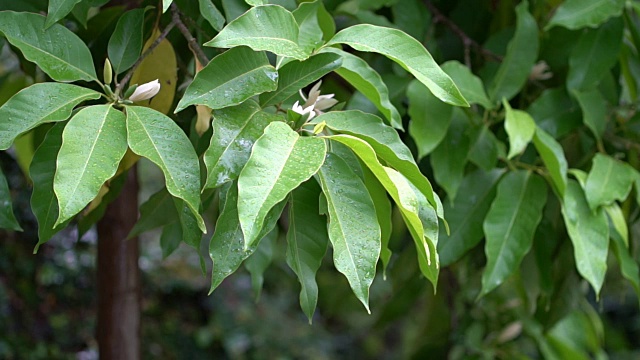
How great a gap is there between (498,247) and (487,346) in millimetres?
954

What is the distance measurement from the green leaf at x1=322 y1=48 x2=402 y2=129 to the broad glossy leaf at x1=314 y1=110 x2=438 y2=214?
0.06 metres

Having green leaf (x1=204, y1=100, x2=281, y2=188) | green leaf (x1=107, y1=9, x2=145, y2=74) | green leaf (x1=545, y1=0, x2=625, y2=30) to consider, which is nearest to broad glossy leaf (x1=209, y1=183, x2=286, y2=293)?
green leaf (x1=204, y1=100, x2=281, y2=188)

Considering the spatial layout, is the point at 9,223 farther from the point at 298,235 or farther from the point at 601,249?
the point at 601,249

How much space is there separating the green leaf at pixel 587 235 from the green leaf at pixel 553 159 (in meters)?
0.02

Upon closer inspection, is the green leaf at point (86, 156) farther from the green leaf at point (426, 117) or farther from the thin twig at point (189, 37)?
the green leaf at point (426, 117)

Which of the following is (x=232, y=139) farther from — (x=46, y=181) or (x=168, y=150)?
(x=46, y=181)

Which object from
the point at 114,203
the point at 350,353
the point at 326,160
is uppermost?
the point at 326,160

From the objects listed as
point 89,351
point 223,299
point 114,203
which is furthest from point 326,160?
point 223,299

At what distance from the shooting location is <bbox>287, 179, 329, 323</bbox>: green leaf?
68cm

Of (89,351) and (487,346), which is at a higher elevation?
(487,346)

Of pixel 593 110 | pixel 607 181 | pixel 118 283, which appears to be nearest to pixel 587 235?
pixel 607 181

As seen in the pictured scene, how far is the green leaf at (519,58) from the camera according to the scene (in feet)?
3.58

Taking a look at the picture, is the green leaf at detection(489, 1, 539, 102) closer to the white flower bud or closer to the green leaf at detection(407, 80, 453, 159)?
the green leaf at detection(407, 80, 453, 159)

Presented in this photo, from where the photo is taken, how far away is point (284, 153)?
22.5 inches
